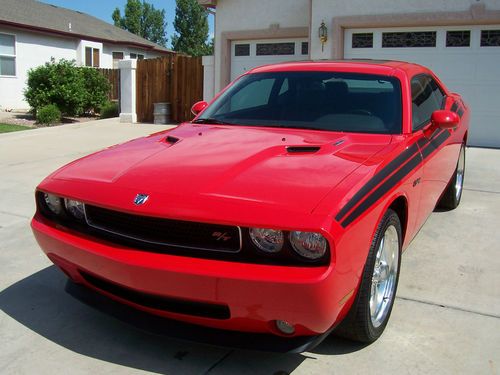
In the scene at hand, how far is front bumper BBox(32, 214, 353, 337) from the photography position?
241cm

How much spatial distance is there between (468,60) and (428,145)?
7651 mm

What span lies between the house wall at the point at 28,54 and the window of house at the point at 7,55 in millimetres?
133

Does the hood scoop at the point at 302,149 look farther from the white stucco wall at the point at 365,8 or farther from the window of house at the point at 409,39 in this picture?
the window of house at the point at 409,39

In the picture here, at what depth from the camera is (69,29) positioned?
79.5 ft

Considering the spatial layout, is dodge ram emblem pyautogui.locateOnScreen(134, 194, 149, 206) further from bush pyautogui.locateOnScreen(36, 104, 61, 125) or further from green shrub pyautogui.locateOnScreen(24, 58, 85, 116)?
green shrub pyautogui.locateOnScreen(24, 58, 85, 116)

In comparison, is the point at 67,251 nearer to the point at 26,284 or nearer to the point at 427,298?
the point at 26,284

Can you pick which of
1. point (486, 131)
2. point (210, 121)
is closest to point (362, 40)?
point (486, 131)

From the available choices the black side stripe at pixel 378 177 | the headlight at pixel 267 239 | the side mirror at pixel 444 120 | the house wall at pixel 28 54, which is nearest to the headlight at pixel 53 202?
the headlight at pixel 267 239

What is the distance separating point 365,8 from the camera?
1130 centimetres

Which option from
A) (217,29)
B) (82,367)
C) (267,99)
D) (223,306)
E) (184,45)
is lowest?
(82,367)

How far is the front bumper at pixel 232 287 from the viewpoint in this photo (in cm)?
241

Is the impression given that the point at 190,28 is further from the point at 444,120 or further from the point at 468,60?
the point at 444,120

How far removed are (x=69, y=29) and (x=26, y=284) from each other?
2255 centimetres

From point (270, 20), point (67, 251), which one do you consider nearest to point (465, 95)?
point (270, 20)
